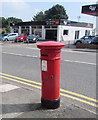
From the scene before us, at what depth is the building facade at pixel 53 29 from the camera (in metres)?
33.4

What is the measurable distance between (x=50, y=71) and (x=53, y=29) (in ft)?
103

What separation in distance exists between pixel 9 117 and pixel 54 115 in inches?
34.4

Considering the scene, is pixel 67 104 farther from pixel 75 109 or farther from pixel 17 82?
pixel 17 82

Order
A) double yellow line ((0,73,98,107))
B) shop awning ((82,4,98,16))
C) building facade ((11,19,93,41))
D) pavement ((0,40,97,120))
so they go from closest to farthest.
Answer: pavement ((0,40,97,120)), double yellow line ((0,73,98,107)), shop awning ((82,4,98,16)), building facade ((11,19,93,41))

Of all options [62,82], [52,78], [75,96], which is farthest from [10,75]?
[52,78]

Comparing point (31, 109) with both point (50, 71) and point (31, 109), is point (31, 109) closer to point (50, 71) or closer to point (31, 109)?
point (31, 109)

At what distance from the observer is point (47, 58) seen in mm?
3166

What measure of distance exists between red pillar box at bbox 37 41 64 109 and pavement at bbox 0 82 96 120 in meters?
0.19

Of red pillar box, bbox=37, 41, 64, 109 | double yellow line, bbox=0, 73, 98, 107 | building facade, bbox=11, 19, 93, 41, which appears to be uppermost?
building facade, bbox=11, 19, 93, 41

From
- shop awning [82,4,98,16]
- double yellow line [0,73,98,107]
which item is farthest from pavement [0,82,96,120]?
shop awning [82,4,98,16]

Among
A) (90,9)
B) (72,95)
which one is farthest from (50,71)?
(90,9)

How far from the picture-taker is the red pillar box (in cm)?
314

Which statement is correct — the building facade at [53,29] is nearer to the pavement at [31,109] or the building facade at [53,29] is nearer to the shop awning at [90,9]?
the shop awning at [90,9]

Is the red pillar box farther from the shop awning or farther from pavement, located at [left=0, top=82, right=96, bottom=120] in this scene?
the shop awning
